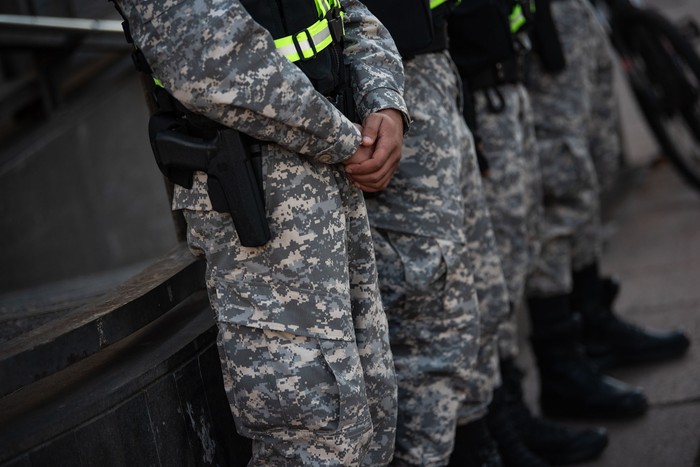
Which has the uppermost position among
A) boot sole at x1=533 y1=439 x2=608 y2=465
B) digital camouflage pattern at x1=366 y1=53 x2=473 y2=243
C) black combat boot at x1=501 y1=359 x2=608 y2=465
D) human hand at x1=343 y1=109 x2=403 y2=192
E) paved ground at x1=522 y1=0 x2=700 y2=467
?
human hand at x1=343 y1=109 x2=403 y2=192

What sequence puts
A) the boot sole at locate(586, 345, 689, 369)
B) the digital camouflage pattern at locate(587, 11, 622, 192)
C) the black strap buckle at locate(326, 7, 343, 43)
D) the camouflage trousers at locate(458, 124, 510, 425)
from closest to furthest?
the black strap buckle at locate(326, 7, 343, 43) → the camouflage trousers at locate(458, 124, 510, 425) → the boot sole at locate(586, 345, 689, 369) → the digital camouflage pattern at locate(587, 11, 622, 192)

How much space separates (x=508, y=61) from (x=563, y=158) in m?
0.65

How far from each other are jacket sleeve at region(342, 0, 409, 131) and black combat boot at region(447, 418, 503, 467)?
0.95 m

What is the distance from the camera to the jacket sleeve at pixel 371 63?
7.29 feet

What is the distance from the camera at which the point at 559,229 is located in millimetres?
3713

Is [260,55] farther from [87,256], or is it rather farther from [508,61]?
[87,256]

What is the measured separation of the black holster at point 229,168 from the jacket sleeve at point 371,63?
1.07 ft

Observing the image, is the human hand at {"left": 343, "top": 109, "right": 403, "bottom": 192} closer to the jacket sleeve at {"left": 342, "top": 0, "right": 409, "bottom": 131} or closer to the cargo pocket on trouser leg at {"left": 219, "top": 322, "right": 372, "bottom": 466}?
the jacket sleeve at {"left": 342, "top": 0, "right": 409, "bottom": 131}

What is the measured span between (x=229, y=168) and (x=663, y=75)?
343 centimetres

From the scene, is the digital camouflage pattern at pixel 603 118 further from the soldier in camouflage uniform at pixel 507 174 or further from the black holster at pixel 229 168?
the black holster at pixel 229 168

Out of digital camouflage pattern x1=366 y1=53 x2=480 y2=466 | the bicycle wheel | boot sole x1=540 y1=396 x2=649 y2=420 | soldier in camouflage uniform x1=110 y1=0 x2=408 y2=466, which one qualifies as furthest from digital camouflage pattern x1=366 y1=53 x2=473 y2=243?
the bicycle wheel

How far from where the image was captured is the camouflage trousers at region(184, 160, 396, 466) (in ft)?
6.56

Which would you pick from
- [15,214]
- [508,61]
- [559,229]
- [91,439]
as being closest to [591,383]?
[559,229]

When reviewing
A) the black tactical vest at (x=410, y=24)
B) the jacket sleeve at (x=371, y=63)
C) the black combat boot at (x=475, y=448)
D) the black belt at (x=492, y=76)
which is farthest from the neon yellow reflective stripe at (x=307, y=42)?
the black combat boot at (x=475, y=448)
